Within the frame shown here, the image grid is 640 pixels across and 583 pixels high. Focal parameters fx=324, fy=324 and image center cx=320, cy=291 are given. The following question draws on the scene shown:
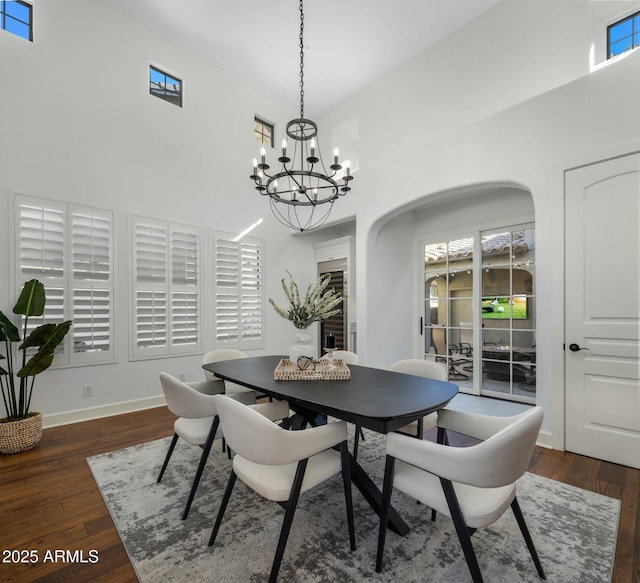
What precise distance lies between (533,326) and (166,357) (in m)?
4.70

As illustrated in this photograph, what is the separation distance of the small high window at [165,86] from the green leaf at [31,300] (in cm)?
287

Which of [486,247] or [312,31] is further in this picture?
[486,247]

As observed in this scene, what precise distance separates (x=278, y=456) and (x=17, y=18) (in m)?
4.99

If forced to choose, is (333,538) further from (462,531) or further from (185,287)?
(185,287)

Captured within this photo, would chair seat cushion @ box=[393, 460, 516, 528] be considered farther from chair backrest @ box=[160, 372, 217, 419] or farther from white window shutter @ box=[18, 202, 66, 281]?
white window shutter @ box=[18, 202, 66, 281]

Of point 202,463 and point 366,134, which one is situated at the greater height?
point 366,134

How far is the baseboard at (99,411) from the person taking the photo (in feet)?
11.2

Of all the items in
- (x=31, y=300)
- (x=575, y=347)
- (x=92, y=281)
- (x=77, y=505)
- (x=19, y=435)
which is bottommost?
(x=77, y=505)

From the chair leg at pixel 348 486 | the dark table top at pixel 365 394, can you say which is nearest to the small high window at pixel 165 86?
the dark table top at pixel 365 394

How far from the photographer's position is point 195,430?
2154 mm

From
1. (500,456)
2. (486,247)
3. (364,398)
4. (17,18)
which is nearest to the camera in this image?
(500,456)

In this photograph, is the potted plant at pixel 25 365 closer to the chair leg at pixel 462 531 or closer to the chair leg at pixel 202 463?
the chair leg at pixel 202 463

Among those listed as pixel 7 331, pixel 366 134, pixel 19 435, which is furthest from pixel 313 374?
pixel 366 134

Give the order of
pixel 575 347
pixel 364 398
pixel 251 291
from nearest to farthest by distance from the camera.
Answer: pixel 364 398, pixel 575 347, pixel 251 291
